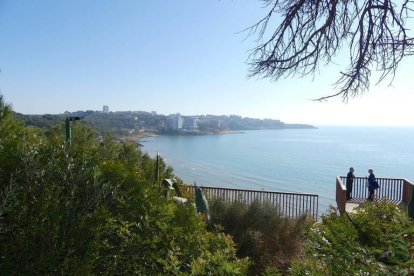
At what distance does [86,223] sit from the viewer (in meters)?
2.44

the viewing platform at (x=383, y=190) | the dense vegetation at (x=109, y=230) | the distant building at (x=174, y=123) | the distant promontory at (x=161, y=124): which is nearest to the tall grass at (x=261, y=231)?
the dense vegetation at (x=109, y=230)

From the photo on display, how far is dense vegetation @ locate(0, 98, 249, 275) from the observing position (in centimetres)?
228

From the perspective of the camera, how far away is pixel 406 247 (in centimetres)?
146

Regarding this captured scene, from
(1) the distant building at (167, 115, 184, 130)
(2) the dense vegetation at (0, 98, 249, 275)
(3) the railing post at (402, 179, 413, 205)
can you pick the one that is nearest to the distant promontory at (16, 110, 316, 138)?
(1) the distant building at (167, 115, 184, 130)

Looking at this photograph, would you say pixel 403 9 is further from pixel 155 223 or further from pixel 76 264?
pixel 76 264

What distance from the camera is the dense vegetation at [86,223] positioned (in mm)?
2283

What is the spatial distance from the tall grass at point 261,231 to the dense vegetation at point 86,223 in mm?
3398

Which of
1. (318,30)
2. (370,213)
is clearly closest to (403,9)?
(318,30)

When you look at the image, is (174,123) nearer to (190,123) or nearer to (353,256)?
(190,123)

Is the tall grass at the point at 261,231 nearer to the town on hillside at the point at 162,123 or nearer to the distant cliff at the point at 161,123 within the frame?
the distant cliff at the point at 161,123

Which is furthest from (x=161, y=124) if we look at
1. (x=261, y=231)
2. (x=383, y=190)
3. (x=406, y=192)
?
(x=261, y=231)

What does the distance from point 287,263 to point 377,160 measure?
3286 inches

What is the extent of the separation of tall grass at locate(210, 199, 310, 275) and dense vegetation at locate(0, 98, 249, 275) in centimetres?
340

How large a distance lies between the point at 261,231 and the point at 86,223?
501cm
